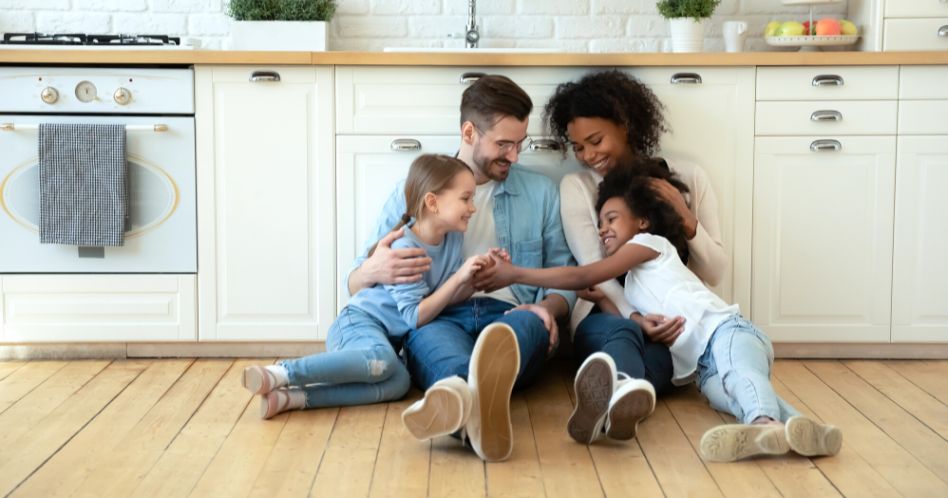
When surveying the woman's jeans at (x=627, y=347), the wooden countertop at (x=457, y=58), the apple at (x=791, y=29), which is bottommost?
the woman's jeans at (x=627, y=347)

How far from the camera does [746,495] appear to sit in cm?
208

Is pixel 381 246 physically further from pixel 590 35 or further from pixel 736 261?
pixel 590 35

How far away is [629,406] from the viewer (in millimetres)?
2291

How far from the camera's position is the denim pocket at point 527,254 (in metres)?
3.05

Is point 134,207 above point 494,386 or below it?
above

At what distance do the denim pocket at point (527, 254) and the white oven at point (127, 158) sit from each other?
36.6 inches

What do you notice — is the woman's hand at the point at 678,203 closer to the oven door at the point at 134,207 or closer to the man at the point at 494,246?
the man at the point at 494,246

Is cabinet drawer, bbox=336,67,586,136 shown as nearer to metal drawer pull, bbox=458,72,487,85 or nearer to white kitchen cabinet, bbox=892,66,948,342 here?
metal drawer pull, bbox=458,72,487,85

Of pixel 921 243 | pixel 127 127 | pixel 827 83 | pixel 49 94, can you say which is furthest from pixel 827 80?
pixel 49 94

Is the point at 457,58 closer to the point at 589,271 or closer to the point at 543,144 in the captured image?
the point at 543,144

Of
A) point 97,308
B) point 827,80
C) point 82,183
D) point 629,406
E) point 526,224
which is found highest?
point 827,80

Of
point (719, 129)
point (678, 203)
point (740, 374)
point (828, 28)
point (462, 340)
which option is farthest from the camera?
point (828, 28)

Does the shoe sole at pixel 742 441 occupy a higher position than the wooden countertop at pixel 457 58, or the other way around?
the wooden countertop at pixel 457 58

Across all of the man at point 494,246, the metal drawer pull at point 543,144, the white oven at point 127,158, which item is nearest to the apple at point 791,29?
the metal drawer pull at point 543,144
